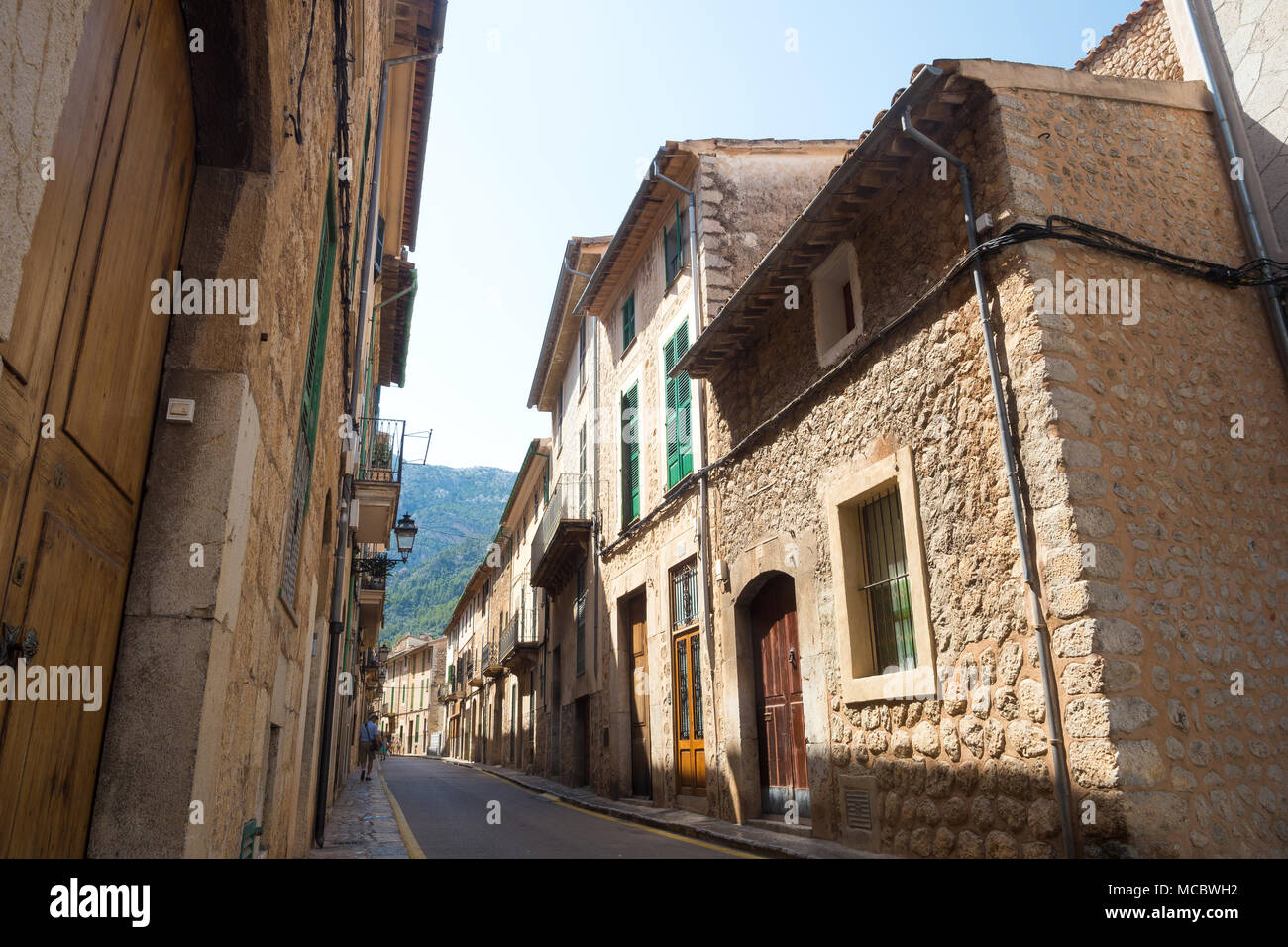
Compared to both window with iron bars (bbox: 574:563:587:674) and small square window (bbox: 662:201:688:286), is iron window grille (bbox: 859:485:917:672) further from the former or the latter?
window with iron bars (bbox: 574:563:587:674)

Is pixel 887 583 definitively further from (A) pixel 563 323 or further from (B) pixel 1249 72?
(A) pixel 563 323

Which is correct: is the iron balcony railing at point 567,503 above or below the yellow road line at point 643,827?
above

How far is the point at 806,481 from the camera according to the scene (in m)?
8.76

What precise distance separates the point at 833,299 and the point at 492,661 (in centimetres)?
2419

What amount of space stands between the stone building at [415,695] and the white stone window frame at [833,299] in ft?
158

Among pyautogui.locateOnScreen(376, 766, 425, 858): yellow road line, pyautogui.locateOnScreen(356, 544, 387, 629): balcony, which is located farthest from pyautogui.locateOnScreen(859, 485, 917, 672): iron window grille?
pyautogui.locateOnScreen(356, 544, 387, 629): balcony

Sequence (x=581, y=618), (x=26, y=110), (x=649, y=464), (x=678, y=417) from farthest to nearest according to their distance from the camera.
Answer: (x=581, y=618)
(x=649, y=464)
(x=678, y=417)
(x=26, y=110)

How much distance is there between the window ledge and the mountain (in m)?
73.6

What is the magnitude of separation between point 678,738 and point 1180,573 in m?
7.54

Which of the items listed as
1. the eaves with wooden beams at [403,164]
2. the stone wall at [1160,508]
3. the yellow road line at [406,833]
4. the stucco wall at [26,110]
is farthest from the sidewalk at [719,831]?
the eaves with wooden beams at [403,164]

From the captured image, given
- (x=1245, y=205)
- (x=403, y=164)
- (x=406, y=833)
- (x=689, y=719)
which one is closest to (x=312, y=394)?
(x=406, y=833)

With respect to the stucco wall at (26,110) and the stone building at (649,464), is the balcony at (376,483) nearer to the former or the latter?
the stone building at (649,464)

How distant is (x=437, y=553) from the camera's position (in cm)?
14638

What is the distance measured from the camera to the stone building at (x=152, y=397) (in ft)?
5.66
